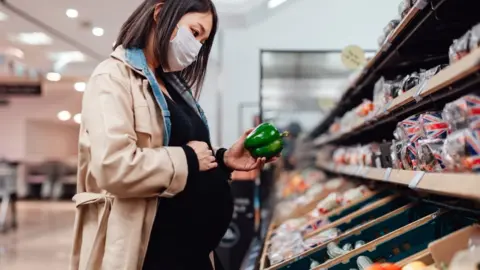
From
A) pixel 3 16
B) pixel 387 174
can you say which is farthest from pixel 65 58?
pixel 387 174

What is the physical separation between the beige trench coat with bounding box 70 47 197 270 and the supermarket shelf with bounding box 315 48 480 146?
2.33 feet

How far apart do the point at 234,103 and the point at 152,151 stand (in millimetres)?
3167

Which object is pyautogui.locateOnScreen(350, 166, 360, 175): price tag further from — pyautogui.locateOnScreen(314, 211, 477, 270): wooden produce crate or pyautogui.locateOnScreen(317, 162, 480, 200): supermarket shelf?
pyautogui.locateOnScreen(314, 211, 477, 270): wooden produce crate

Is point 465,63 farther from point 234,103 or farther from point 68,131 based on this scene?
point 68,131

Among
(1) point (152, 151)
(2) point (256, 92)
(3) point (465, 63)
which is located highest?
(2) point (256, 92)

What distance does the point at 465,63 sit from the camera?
3.72 ft

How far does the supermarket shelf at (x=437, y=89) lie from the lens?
112cm

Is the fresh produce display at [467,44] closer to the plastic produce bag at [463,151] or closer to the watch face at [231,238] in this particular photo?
the plastic produce bag at [463,151]

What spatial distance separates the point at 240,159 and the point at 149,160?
0.52m

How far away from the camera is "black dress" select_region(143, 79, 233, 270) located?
5.21 feet

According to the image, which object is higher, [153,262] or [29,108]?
[29,108]

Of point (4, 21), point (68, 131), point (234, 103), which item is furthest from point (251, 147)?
point (68, 131)

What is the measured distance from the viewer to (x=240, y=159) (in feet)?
6.19

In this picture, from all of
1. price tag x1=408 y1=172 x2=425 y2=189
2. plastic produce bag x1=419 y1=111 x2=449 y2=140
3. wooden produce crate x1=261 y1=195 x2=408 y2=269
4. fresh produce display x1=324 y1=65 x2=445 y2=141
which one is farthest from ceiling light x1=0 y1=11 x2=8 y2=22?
price tag x1=408 y1=172 x2=425 y2=189
